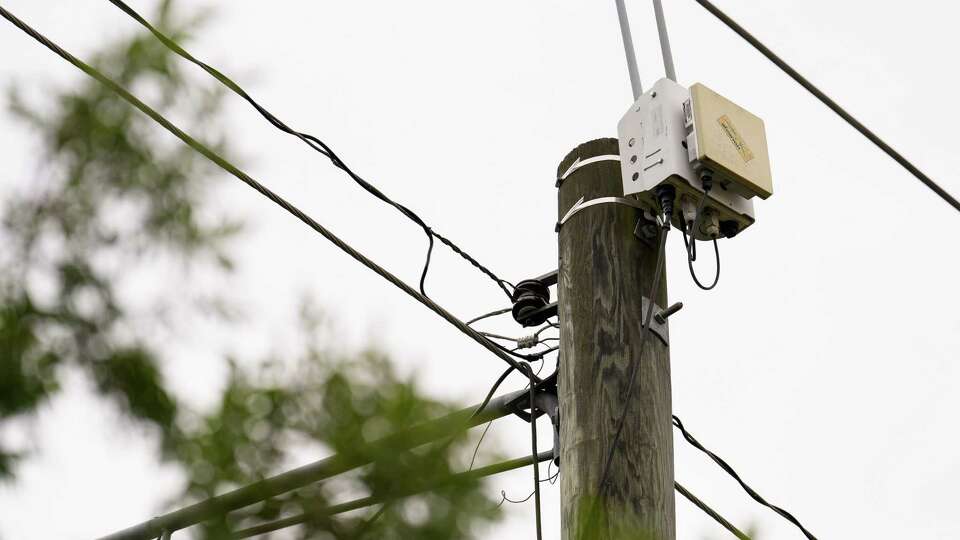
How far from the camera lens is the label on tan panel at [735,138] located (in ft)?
13.8

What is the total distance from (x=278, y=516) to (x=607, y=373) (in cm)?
168

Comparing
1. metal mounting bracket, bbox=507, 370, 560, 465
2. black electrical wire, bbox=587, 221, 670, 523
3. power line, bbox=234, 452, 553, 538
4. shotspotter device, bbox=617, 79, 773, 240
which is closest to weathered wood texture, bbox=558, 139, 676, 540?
black electrical wire, bbox=587, 221, 670, 523

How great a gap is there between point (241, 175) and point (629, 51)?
248 cm

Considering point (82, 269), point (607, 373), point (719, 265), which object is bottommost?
point (82, 269)

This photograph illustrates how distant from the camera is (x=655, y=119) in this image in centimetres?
420

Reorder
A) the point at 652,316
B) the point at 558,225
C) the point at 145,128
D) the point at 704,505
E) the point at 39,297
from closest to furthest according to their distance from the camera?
the point at 39,297
the point at 145,128
the point at 652,316
the point at 558,225
the point at 704,505

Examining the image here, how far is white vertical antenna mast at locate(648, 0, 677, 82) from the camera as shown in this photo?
15.0 ft

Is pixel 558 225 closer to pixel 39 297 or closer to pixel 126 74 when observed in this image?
pixel 126 74

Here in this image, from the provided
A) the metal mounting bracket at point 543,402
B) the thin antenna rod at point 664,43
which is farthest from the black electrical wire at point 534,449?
the thin antenna rod at point 664,43

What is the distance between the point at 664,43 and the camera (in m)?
4.76

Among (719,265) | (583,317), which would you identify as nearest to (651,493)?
(583,317)

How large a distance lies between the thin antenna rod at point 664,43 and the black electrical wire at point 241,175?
48.8 inches

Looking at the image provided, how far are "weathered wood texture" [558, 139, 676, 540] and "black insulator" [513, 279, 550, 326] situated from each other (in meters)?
0.59

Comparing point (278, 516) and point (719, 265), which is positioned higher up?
point (719, 265)
